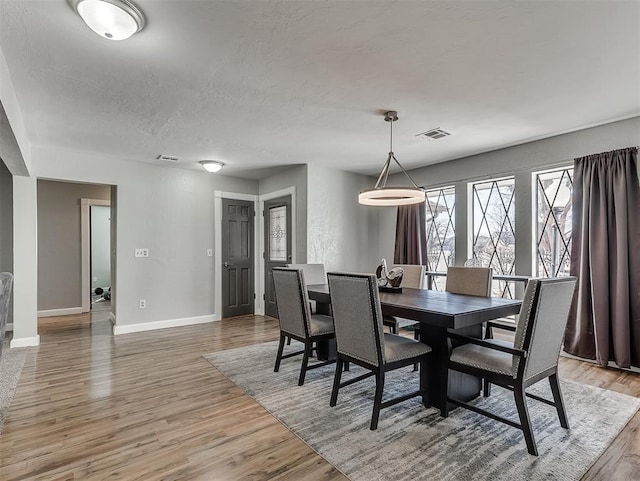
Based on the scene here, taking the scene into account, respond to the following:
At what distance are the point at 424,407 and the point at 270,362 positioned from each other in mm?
1533

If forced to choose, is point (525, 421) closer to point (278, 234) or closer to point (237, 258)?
point (278, 234)

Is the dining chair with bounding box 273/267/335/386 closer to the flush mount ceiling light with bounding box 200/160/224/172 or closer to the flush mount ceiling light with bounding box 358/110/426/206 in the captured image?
the flush mount ceiling light with bounding box 358/110/426/206

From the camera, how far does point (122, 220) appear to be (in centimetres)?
461

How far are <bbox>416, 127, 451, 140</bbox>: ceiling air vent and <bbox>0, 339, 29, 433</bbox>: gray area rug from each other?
160 inches

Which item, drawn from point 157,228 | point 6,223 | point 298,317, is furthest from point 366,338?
point 6,223

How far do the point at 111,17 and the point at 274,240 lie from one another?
408cm

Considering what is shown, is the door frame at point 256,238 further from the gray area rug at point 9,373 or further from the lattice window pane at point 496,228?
the lattice window pane at point 496,228

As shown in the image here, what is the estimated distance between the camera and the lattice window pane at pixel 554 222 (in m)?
3.70

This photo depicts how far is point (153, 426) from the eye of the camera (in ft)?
7.19

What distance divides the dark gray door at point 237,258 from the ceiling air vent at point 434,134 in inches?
124

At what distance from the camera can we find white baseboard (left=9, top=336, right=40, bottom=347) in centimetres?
388

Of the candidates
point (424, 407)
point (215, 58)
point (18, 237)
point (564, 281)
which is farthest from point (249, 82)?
point (18, 237)

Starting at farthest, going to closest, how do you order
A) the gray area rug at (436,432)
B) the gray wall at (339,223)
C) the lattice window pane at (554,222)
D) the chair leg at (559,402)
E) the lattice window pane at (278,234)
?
1. the lattice window pane at (278,234)
2. the gray wall at (339,223)
3. the lattice window pane at (554,222)
4. the chair leg at (559,402)
5. the gray area rug at (436,432)

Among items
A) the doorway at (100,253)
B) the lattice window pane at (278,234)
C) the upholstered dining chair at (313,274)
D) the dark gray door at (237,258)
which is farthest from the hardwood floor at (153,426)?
the doorway at (100,253)
